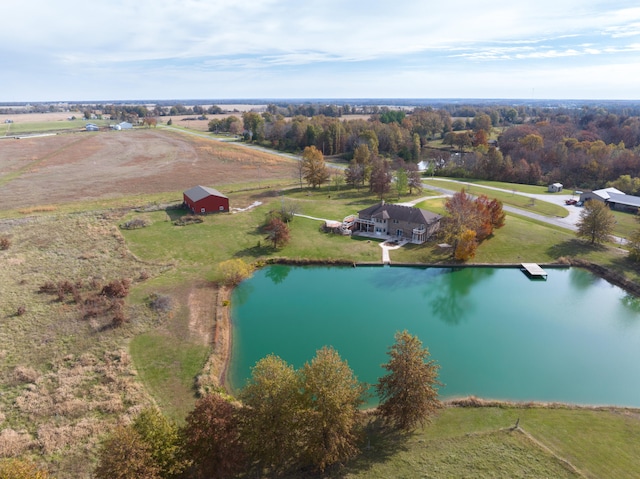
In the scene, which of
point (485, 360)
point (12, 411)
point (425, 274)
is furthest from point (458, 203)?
point (12, 411)

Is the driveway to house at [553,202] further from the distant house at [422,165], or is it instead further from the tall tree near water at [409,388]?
the tall tree near water at [409,388]

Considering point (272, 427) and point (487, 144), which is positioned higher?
point (487, 144)

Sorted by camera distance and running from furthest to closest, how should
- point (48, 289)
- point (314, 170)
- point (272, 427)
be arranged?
point (314, 170) < point (48, 289) < point (272, 427)

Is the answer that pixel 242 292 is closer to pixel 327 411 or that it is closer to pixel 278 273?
pixel 278 273

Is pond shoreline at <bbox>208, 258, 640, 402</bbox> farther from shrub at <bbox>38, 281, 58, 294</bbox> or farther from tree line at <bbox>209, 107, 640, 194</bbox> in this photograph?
tree line at <bbox>209, 107, 640, 194</bbox>

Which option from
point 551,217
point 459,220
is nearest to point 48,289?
point 459,220

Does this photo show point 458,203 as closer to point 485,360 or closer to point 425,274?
point 425,274
